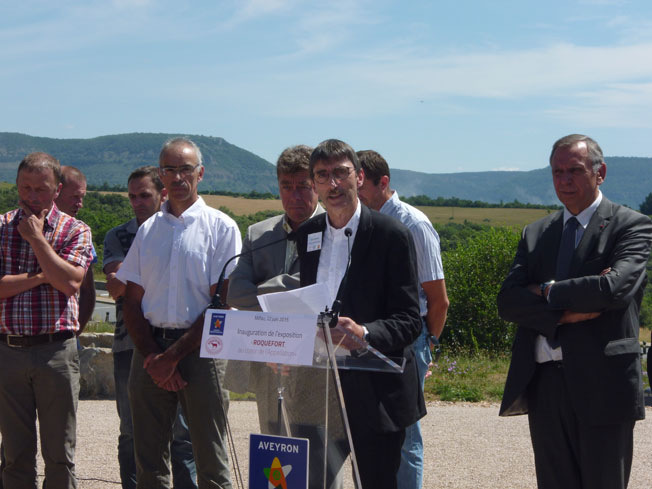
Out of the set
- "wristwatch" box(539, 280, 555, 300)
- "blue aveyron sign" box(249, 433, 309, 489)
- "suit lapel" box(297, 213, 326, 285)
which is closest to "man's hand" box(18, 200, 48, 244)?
"suit lapel" box(297, 213, 326, 285)

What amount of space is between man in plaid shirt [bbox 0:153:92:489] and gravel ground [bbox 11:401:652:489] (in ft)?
4.14

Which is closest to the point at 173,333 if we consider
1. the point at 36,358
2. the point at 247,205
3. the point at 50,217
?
the point at 36,358

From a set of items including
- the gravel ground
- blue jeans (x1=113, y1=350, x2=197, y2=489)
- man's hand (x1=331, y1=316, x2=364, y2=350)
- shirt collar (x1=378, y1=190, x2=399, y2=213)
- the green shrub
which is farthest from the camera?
the green shrub

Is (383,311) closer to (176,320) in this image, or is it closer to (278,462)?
(278,462)

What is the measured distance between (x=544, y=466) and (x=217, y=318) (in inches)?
82.7

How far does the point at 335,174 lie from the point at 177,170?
1.51 m

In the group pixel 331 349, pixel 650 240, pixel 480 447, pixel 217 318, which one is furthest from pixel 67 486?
pixel 480 447

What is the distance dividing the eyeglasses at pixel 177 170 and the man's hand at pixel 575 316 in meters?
2.38

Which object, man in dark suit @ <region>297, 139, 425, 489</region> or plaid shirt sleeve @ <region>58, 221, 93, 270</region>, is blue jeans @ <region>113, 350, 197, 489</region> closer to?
plaid shirt sleeve @ <region>58, 221, 93, 270</region>

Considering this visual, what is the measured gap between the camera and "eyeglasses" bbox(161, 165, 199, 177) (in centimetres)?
459

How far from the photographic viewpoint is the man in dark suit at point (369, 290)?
3.24 meters

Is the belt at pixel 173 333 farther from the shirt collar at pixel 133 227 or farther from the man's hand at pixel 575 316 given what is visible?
the man's hand at pixel 575 316

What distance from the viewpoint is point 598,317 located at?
3.76 meters

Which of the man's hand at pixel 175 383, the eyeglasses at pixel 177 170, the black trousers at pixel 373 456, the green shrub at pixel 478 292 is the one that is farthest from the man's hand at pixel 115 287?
the green shrub at pixel 478 292
